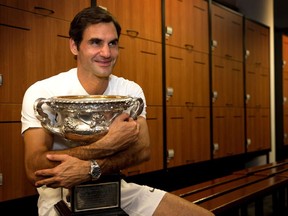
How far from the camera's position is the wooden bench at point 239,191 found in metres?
2.40

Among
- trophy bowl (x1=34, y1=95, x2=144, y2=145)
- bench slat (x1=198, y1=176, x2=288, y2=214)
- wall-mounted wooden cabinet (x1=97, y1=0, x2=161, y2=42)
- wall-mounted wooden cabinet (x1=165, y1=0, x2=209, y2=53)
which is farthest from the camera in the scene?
wall-mounted wooden cabinet (x1=165, y1=0, x2=209, y2=53)

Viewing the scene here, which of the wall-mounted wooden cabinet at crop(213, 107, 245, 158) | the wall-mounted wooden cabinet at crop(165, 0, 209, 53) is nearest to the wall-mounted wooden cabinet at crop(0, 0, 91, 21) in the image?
the wall-mounted wooden cabinet at crop(165, 0, 209, 53)

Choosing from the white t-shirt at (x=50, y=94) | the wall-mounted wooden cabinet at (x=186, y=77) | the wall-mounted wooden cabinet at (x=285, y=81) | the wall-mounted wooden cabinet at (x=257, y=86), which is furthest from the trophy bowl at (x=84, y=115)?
the wall-mounted wooden cabinet at (x=285, y=81)

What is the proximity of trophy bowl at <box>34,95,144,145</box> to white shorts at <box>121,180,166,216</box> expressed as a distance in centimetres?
47

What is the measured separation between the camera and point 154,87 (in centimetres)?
350

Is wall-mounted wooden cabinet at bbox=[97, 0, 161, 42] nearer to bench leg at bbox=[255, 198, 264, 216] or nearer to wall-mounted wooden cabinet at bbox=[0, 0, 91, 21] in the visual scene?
wall-mounted wooden cabinet at bbox=[0, 0, 91, 21]

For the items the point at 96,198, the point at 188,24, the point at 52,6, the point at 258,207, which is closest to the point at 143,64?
the point at 188,24

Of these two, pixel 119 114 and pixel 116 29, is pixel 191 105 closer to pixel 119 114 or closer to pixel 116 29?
pixel 116 29

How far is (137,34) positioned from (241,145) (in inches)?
94.8

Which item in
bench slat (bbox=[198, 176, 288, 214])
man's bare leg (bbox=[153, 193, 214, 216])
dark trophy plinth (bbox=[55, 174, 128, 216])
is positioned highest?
dark trophy plinth (bbox=[55, 174, 128, 216])

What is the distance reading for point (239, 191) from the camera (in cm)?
268

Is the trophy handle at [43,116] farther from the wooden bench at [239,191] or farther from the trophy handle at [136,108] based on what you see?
the wooden bench at [239,191]

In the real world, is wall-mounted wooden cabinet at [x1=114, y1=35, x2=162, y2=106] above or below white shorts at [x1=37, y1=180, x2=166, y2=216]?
above

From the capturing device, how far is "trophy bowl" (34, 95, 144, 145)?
121 centimetres
